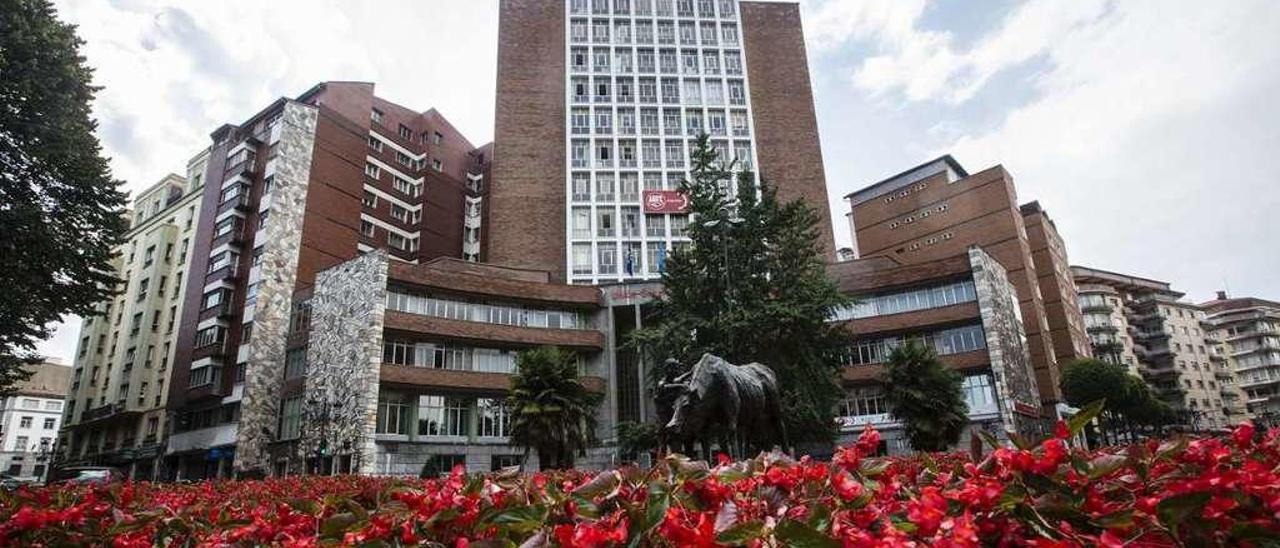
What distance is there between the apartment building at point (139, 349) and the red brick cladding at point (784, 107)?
4942 cm

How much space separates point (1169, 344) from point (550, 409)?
94819mm

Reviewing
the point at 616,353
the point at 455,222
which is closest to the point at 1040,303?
the point at 616,353

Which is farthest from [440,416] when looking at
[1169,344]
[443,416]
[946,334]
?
[1169,344]

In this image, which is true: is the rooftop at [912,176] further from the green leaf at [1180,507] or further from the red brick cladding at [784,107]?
the green leaf at [1180,507]

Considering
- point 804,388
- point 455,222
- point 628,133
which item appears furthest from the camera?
point 455,222

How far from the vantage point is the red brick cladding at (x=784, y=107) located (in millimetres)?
61281

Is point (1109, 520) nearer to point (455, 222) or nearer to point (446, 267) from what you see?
point (446, 267)

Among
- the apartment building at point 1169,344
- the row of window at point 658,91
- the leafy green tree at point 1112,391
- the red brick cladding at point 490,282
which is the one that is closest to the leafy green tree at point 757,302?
the red brick cladding at point 490,282

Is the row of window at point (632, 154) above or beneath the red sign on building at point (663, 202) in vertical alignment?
above

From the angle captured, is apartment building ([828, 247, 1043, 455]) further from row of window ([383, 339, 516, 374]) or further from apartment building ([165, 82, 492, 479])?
apartment building ([165, 82, 492, 479])

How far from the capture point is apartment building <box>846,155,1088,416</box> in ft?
189

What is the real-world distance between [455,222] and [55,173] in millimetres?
46108

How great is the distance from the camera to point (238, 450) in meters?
43.6

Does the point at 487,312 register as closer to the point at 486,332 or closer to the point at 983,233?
the point at 486,332
